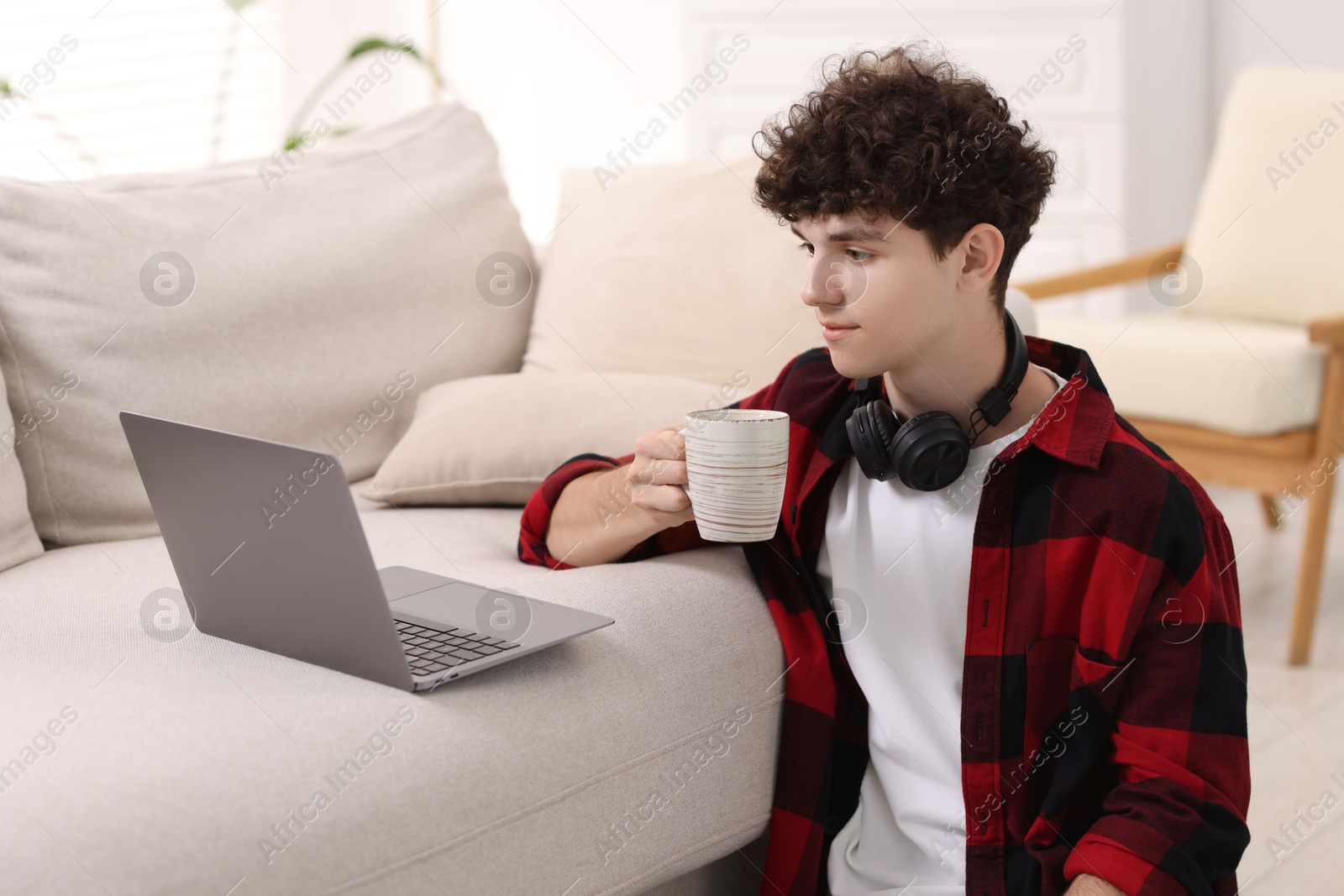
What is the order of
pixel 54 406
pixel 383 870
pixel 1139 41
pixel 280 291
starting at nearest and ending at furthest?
pixel 383 870
pixel 54 406
pixel 280 291
pixel 1139 41

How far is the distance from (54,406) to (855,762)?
3.23ft

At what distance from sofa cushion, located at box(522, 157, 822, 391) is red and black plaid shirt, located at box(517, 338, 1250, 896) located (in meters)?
0.50

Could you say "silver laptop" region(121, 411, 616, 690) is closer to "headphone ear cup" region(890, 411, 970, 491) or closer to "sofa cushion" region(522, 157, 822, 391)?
"headphone ear cup" region(890, 411, 970, 491)

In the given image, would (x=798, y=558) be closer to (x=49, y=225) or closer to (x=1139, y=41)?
(x=49, y=225)

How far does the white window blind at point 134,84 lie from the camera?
9.32 feet

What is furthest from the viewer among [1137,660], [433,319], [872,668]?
[433,319]

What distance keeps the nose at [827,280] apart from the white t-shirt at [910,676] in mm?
196

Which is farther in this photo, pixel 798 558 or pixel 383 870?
pixel 798 558

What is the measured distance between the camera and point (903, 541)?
3.59 feet

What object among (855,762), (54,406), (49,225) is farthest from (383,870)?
(49,225)

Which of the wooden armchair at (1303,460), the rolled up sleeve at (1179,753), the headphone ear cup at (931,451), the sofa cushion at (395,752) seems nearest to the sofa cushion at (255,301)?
the sofa cushion at (395,752)

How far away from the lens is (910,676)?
1.08 meters

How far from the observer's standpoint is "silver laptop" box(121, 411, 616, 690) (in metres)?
0.84

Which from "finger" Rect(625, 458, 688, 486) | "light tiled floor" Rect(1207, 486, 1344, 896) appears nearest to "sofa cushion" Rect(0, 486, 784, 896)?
"finger" Rect(625, 458, 688, 486)
